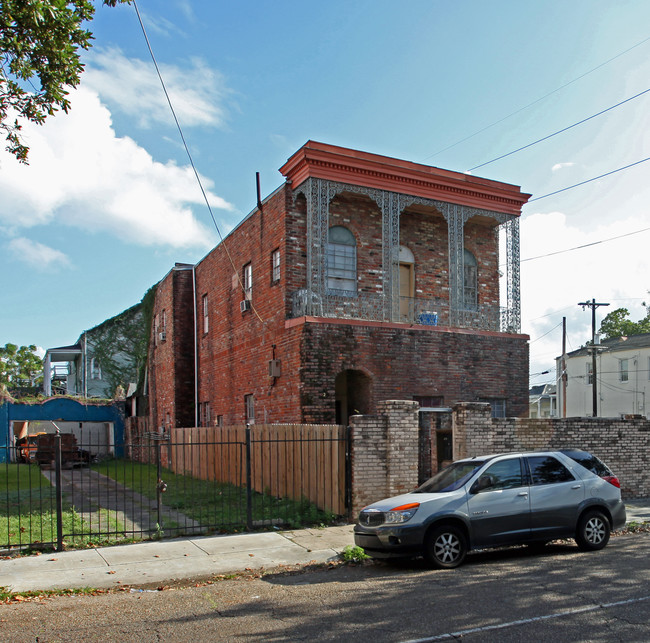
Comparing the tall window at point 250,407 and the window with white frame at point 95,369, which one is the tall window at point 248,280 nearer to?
the tall window at point 250,407

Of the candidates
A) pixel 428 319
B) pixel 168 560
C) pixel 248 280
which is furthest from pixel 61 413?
pixel 168 560

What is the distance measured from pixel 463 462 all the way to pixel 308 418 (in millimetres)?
6340

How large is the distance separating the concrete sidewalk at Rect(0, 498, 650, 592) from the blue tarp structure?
77.2 ft

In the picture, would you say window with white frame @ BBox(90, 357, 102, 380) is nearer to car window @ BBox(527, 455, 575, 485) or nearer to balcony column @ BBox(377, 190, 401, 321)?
balcony column @ BBox(377, 190, 401, 321)

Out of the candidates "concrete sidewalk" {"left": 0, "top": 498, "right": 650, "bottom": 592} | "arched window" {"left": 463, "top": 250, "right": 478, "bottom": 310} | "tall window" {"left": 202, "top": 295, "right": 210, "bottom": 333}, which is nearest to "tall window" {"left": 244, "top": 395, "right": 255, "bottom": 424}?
"tall window" {"left": 202, "top": 295, "right": 210, "bottom": 333}

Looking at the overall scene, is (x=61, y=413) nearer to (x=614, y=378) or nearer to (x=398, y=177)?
(x=398, y=177)

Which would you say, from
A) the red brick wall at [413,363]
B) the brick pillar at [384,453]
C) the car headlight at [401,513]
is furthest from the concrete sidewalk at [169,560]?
the red brick wall at [413,363]

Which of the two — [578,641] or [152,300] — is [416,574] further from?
[152,300]

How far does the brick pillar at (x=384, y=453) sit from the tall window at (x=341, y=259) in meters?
5.57

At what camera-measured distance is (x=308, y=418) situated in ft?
51.8

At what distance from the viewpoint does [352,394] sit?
57.8 feet

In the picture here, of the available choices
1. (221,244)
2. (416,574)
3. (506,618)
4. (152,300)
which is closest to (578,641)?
(506,618)

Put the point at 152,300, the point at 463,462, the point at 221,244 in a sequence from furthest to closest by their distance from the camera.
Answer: the point at 152,300 < the point at 221,244 < the point at 463,462

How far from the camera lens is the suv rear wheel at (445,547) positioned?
866cm
